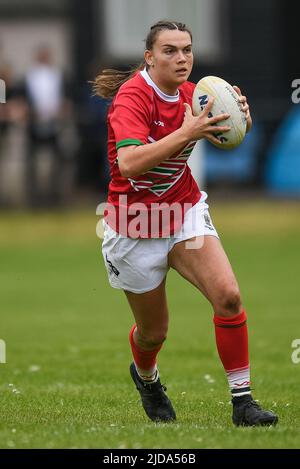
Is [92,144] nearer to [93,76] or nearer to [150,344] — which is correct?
[93,76]

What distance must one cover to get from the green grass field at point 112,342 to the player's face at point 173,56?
1.80 metres

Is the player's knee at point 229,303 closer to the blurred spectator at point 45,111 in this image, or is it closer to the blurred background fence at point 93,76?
the blurred background fence at point 93,76

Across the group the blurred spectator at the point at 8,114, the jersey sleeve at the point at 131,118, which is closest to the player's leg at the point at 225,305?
the jersey sleeve at the point at 131,118

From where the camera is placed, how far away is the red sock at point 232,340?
6.23 metres

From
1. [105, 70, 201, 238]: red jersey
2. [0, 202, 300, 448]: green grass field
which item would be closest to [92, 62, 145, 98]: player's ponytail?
[105, 70, 201, 238]: red jersey

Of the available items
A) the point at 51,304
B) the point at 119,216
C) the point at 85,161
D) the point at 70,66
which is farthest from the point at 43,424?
the point at 70,66

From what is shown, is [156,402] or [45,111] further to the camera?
[45,111]

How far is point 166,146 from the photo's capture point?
589 cm

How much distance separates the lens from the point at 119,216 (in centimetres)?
644

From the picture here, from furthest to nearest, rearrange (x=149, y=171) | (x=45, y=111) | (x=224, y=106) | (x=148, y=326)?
(x=45, y=111), (x=148, y=326), (x=149, y=171), (x=224, y=106)

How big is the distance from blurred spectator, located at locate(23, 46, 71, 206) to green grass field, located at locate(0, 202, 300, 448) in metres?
0.88

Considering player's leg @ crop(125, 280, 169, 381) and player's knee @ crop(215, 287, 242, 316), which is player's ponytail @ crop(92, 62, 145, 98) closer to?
player's leg @ crop(125, 280, 169, 381)

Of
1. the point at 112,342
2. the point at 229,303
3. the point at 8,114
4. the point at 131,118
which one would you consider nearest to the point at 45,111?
the point at 8,114

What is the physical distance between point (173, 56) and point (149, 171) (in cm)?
61
